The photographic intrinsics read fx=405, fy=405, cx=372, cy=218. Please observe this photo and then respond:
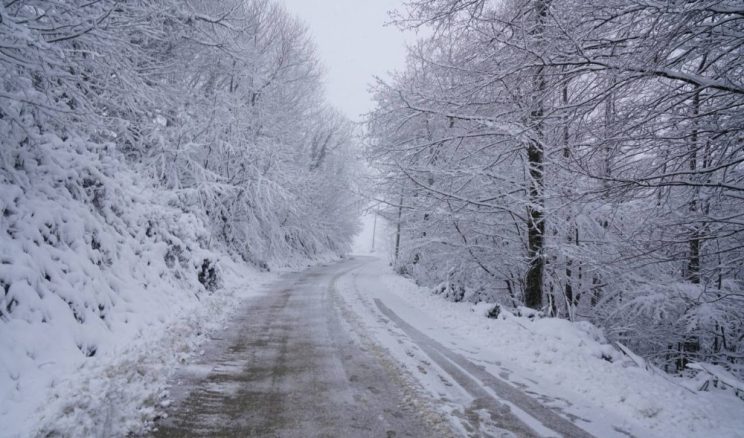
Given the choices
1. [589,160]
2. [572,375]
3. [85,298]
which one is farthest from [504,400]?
[85,298]

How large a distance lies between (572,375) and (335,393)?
3.83 metres

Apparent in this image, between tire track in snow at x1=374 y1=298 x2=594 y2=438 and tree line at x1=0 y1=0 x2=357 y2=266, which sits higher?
tree line at x1=0 y1=0 x2=357 y2=266

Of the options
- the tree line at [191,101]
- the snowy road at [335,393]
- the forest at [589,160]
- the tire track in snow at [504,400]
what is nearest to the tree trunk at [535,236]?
the forest at [589,160]

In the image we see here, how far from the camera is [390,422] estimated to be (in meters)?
4.21

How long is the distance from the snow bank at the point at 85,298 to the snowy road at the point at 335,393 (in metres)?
0.55

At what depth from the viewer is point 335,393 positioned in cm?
496

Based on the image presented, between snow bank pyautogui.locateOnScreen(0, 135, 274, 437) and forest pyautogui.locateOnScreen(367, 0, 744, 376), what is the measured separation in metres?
5.64

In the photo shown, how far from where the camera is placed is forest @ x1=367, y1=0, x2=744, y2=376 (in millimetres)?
4277

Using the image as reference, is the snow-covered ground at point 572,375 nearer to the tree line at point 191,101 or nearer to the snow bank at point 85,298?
the snow bank at point 85,298

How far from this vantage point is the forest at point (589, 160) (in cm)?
428

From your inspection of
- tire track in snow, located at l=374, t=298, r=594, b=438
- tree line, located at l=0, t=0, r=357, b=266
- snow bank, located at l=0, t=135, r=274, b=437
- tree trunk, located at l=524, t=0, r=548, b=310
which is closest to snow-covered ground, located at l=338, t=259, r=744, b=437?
tire track in snow, located at l=374, t=298, r=594, b=438

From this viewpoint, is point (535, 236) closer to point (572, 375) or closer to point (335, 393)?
point (572, 375)

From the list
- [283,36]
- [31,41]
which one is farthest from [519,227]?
[283,36]

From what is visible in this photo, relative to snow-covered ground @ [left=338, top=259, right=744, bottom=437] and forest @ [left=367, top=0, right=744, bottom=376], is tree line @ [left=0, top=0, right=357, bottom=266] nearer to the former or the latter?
forest @ [left=367, top=0, right=744, bottom=376]
